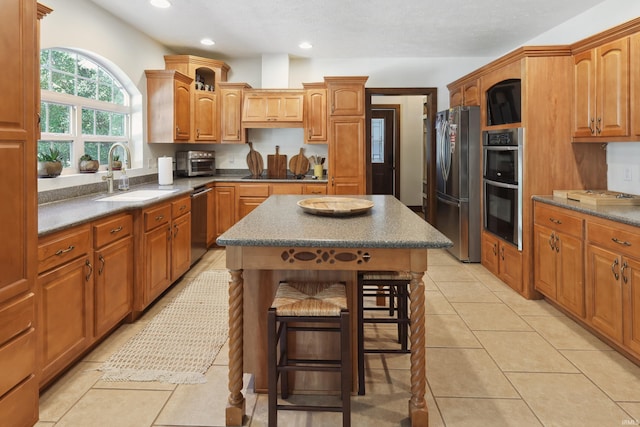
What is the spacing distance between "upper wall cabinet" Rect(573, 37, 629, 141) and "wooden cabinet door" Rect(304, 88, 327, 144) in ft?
9.91

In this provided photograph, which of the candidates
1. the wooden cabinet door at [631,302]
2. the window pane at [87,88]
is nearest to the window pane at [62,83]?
the window pane at [87,88]

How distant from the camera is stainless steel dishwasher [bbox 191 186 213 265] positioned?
469cm

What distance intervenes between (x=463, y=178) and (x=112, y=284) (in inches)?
145

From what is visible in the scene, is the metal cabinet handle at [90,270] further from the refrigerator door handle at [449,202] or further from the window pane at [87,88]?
the refrigerator door handle at [449,202]

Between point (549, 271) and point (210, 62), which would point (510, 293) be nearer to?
point (549, 271)

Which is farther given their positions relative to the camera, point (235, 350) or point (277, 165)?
point (277, 165)

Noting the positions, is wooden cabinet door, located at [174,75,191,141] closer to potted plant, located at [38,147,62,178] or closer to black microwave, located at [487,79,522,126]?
potted plant, located at [38,147,62,178]

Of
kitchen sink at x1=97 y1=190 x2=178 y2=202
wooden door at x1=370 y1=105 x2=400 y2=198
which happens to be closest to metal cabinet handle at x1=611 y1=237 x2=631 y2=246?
kitchen sink at x1=97 y1=190 x2=178 y2=202

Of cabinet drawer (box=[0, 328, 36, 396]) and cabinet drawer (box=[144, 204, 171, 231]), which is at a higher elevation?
cabinet drawer (box=[144, 204, 171, 231])

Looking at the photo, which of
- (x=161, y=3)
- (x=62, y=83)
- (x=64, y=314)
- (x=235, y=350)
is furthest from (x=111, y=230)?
(x=161, y=3)

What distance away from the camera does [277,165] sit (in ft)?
20.5

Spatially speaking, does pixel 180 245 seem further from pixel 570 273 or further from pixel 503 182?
pixel 570 273

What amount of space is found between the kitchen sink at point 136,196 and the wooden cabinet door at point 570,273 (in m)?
3.18

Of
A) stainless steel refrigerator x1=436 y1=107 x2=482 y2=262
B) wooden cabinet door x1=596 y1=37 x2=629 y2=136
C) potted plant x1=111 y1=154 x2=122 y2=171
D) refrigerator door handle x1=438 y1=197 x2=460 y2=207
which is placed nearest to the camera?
wooden cabinet door x1=596 y1=37 x2=629 y2=136
